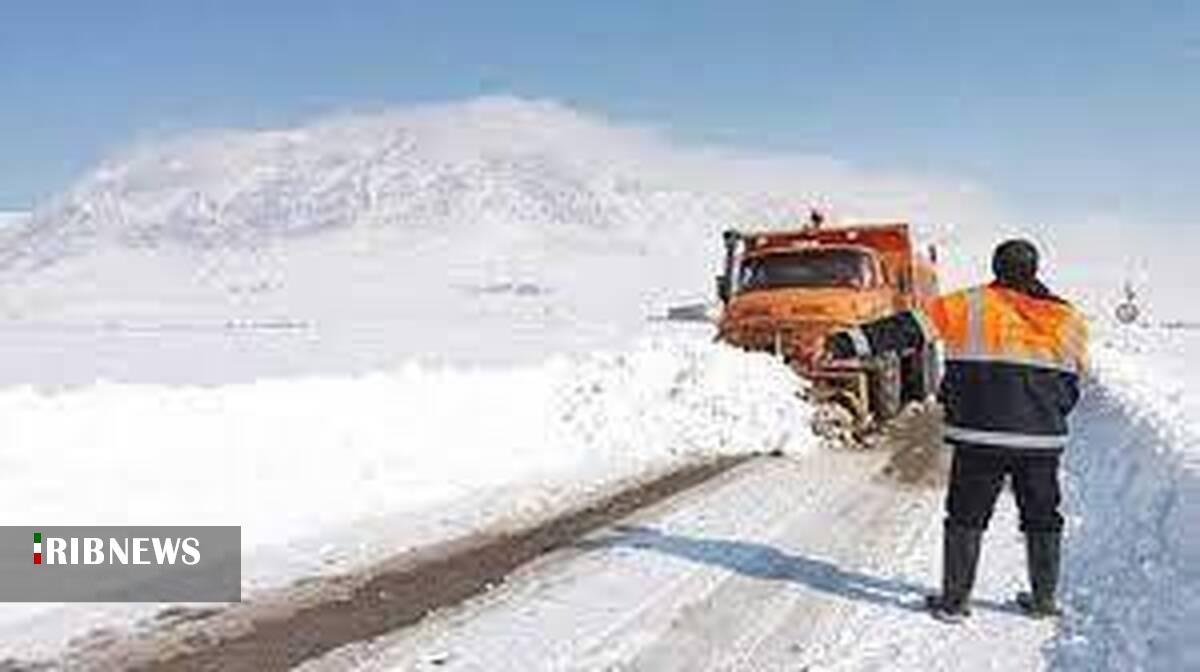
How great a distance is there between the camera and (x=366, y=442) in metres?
17.4

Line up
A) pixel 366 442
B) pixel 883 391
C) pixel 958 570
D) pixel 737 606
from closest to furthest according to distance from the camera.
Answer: pixel 958 570 < pixel 737 606 < pixel 366 442 < pixel 883 391

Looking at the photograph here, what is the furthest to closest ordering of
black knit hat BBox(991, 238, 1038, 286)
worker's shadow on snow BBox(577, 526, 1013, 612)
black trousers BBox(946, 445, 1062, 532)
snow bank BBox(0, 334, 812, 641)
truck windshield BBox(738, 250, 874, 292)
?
truck windshield BBox(738, 250, 874, 292)
snow bank BBox(0, 334, 812, 641)
worker's shadow on snow BBox(577, 526, 1013, 612)
black trousers BBox(946, 445, 1062, 532)
black knit hat BBox(991, 238, 1038, 286)

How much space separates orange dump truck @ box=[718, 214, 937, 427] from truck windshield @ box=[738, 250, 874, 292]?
12 mm

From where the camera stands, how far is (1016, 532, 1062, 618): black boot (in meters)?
9.66

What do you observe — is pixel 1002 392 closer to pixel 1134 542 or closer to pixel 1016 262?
pixel 1016 262

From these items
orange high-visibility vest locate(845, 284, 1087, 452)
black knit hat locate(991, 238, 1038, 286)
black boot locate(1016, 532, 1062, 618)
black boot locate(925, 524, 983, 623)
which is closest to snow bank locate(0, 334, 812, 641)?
black boot locate(925, 524, 983, 623)

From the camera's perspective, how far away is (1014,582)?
10812mm

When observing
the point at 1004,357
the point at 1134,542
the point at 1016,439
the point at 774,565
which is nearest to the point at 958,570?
the point at 1016,439

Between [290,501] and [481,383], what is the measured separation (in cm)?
668

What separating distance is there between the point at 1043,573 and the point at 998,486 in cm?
50

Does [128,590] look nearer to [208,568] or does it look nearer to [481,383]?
[208,568]

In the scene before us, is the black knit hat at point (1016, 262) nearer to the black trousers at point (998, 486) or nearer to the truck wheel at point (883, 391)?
the black trousers at point (998, 486)

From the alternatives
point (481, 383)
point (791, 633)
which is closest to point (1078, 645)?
point (791, 633)

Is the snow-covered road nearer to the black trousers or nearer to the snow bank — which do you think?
the black trousers
